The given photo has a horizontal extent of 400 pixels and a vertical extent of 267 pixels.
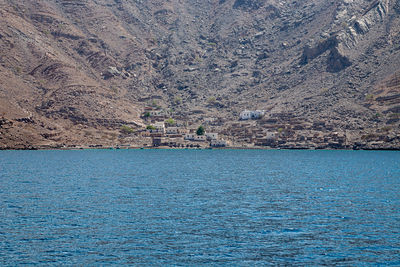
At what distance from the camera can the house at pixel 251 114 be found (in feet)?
590

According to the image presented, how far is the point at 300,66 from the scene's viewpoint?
196875 millimetres

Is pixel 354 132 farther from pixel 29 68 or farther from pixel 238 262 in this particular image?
pixel 238 262

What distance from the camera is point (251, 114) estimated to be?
182 metres

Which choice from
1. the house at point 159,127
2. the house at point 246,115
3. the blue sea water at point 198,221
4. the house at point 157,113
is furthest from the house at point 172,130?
the blue sea water at point 198,221

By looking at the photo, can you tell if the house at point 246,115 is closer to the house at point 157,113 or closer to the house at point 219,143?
the house at point 219,143

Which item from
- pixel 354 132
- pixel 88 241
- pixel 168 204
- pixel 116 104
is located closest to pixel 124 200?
pixel 168 204

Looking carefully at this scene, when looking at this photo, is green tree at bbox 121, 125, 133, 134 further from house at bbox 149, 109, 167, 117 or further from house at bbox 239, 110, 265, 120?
house at bbox 239, 110, 265, 120

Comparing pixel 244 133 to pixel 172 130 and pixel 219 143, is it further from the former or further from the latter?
pixel 172 130

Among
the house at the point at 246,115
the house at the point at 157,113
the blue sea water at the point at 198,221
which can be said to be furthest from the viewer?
the house at the point at 157,113

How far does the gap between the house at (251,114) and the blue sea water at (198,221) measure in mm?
102289

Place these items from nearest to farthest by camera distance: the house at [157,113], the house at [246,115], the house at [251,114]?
the house at [251,114], the house at [246,115], the house at [157,113]

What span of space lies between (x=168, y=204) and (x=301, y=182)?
2954 cm

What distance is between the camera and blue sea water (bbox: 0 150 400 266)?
34.3 metres

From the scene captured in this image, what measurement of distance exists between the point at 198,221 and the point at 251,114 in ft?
458
